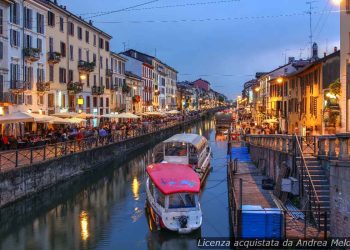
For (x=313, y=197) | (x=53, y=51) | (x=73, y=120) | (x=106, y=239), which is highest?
(x=53, y=51)

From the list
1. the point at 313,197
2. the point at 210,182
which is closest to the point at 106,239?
the point at 313,197

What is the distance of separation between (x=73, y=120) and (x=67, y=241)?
21.5 meters

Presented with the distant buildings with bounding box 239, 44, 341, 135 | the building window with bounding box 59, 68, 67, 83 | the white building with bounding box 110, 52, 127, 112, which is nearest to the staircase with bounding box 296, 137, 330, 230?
the distant buildings with bounding box 239, 44, 341, 135

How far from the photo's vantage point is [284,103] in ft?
211

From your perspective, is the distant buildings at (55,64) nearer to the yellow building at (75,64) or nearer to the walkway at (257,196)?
the yellow building at (75,64)

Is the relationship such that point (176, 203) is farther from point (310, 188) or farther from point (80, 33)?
point (80, 33)

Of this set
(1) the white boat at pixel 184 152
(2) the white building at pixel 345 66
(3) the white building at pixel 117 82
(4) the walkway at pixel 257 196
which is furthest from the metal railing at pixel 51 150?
(3) the white building at pixel 117 82

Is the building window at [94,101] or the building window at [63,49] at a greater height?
the building window at [63,49]

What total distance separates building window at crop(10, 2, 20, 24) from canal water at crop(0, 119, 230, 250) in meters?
15.2

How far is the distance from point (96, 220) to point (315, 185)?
1158 centimetres

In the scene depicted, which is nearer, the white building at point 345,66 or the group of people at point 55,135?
the white building at point 345,66

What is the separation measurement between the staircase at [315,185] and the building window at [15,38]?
29.0 metres

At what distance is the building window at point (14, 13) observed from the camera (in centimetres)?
4249

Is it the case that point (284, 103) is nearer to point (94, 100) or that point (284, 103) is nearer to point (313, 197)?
point (94, 100)
